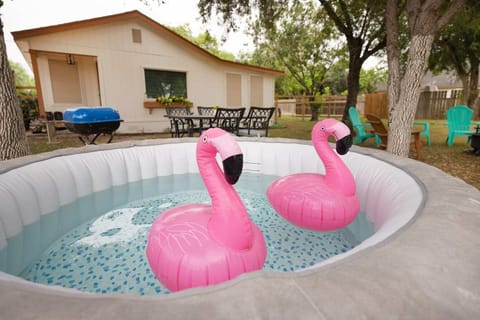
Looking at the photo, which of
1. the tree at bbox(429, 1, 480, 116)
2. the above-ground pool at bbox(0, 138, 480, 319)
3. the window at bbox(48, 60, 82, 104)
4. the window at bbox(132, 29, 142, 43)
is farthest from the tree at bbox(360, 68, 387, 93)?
the above-ground pool at bbox(0, 138, 480, 319)

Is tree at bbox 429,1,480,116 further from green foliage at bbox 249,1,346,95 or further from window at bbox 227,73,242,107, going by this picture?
window at bbox 227,73,242,107

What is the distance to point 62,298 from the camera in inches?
30.1

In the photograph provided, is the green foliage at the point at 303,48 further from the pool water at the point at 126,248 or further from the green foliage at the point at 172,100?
the pool water at the point at 126,248

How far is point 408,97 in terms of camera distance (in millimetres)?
4320

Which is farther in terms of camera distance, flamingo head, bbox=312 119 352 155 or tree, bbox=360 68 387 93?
tree, bbox=360 68 387 93

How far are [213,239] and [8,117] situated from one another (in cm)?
359

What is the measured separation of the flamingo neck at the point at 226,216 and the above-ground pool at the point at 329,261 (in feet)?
1.93

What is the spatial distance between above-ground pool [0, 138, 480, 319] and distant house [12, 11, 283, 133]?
6330 millimetres

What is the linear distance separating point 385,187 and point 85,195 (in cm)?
368

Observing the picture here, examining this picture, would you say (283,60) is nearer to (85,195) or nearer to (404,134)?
(404,134)

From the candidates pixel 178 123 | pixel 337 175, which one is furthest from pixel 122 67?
pixel 337 175

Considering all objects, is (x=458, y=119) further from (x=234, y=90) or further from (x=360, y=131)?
(x=234, y=90)

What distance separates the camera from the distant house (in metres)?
7.79

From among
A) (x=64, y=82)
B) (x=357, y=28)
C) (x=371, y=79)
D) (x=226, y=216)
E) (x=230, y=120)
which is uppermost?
(x=371, y=79)
